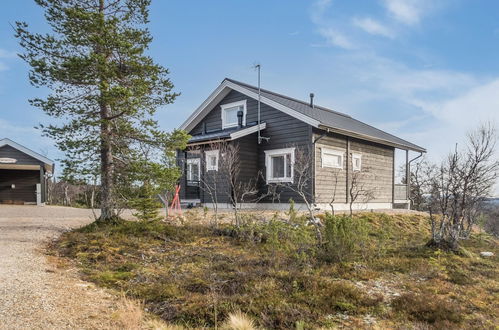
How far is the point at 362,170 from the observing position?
52.0 feet

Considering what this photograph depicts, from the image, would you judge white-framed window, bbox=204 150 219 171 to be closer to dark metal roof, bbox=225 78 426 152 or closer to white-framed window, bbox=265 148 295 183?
white-framed window, bbox=265 148 295 183

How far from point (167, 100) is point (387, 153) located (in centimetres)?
1351

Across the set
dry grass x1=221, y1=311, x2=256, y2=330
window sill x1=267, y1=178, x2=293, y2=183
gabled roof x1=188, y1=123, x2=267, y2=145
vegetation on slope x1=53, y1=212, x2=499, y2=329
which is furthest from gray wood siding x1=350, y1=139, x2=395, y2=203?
dry grass x1=221, y1=311, x2=256, y2=330

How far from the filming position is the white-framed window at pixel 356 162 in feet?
51.2

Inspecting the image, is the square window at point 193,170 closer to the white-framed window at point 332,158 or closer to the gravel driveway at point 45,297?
the white-framed window at point 332,158

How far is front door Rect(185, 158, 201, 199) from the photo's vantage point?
1622 cm

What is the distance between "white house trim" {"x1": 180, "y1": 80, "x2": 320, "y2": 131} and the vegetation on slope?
20.7 ft

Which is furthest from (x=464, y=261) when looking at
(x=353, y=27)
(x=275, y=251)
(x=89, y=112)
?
(x=89, y=112)

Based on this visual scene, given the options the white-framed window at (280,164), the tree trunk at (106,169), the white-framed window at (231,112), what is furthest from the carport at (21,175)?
the white-framed window at (280,164)

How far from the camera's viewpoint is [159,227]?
827cm

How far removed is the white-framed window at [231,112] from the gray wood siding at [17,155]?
1232cm

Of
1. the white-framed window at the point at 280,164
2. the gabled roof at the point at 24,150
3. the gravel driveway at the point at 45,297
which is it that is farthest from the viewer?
the gabled roof at the point at 24,150

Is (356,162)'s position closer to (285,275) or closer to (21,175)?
(285,275)

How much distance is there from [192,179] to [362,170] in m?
8.45
